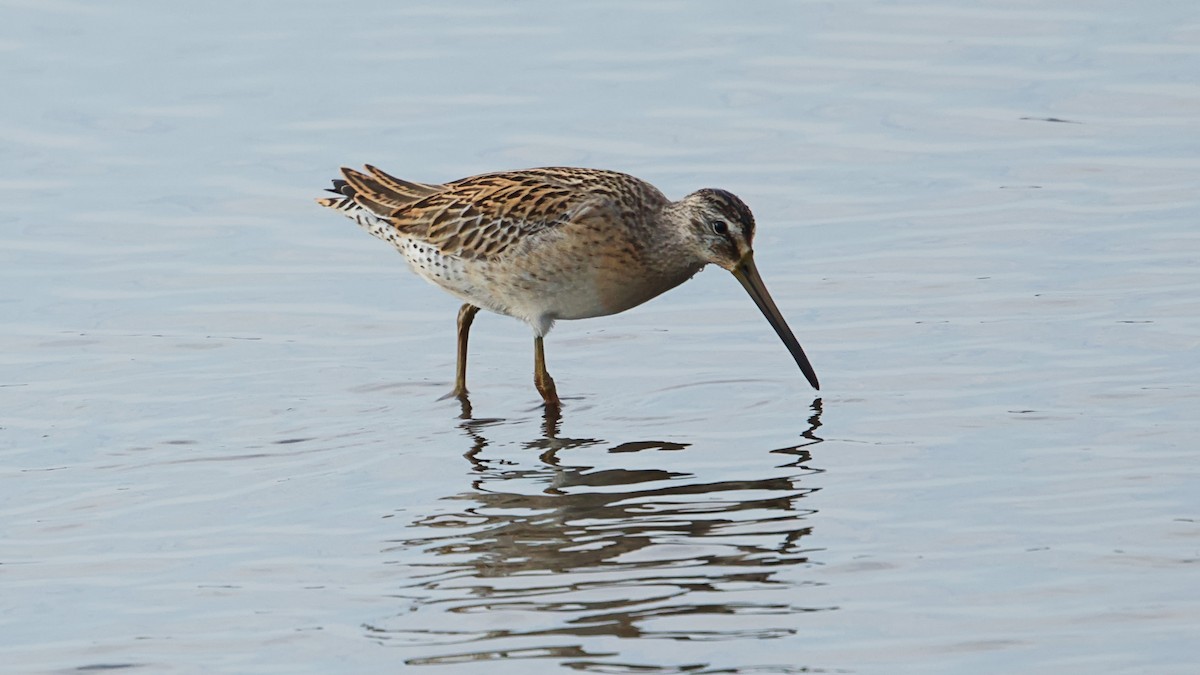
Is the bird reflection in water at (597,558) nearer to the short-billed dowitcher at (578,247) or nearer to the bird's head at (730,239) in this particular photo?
the bird's head at (730,239)

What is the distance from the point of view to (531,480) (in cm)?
896

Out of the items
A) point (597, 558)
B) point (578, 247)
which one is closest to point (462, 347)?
point (578, 247)

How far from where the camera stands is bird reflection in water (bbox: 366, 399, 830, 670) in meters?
6.94

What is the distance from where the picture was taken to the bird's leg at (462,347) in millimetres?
10555

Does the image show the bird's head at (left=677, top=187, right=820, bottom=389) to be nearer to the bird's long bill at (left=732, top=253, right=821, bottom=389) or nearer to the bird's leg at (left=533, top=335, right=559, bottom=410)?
the bird's long bill at (left=732, top=253, right=821, bottom=389)

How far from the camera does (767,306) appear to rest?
33.4ft

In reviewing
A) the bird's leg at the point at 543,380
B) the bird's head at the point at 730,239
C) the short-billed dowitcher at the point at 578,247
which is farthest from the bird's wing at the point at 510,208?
the bird's leg at the point at 543,380

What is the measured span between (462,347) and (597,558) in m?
3.30

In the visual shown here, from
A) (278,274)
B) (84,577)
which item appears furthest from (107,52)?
(84,577)

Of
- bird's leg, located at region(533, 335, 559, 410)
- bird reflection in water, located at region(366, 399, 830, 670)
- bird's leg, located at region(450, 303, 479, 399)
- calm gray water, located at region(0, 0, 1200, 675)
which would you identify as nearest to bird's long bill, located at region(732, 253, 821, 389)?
calm gray water, located at region(0, 0, 1200, 675)

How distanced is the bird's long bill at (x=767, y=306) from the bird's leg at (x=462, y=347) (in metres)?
1.46

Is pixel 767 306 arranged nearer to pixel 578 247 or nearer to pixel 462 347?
pixel 578 247

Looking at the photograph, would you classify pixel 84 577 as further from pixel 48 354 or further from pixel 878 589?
pixel 48 354

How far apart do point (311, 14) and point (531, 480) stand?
31.0ft
